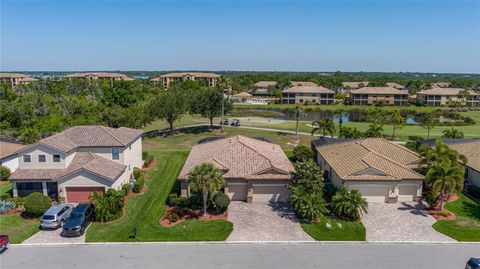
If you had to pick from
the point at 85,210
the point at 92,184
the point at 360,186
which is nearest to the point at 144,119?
the point at 92,184

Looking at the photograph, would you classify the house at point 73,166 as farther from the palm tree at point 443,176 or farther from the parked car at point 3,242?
the palm tree at point 443,176

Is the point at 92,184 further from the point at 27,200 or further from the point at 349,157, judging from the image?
the point at 349,157

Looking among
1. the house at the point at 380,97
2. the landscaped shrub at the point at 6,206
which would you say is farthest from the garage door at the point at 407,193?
the house at the point at 380,97

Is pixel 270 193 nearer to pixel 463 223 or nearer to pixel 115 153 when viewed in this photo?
pixel 463 223

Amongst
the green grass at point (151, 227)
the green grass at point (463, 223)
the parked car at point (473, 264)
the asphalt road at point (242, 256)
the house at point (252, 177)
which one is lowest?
the asphalt road at point (242, 256)

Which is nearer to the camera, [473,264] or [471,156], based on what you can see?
[473,264]

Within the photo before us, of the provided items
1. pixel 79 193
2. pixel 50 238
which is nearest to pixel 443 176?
pixel 50 238
